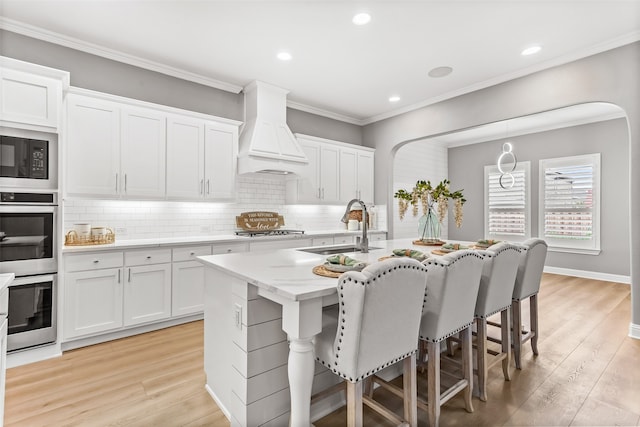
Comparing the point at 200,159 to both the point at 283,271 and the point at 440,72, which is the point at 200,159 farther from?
the point at 440,72

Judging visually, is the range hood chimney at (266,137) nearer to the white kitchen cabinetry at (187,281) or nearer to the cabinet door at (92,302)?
the white kitchen cabinetry at (187,281)

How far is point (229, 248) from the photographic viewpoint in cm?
377

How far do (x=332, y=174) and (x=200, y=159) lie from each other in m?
2.16

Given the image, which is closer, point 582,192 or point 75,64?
point 75,64

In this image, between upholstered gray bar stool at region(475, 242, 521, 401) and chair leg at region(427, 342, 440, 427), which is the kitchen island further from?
upholstered gray bar stool at region(475, 242, 521, 401)

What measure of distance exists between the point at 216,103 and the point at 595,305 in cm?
567

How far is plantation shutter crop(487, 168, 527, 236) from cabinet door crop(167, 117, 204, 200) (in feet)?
20.0

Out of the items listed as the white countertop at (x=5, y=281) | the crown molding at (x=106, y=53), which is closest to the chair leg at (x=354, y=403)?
the white countertop at (x=5, y=281)

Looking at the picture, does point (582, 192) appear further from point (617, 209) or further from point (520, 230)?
point (520, 230)

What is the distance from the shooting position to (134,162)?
341 centimetres

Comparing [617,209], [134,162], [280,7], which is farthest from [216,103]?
[617,209]

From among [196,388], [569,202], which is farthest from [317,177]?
[569,202]

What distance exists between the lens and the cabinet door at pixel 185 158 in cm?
366

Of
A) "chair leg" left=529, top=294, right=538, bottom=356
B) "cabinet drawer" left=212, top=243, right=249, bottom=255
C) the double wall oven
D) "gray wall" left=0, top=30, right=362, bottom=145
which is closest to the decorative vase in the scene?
"chair leg" left=529, top=294, right=538, bottom=356
